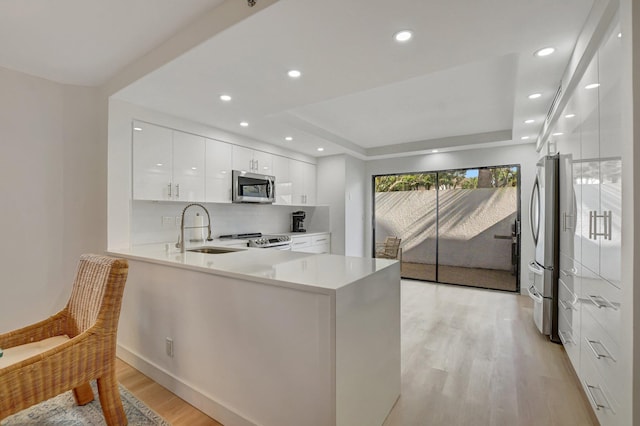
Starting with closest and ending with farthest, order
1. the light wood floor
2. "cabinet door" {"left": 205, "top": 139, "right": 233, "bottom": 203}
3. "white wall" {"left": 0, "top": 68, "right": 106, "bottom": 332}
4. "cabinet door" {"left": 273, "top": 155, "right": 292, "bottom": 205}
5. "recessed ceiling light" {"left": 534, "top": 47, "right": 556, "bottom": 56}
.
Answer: the light wood floor < "recessed ceiling light" {"left": 534, "top": 47, "right": 556, "bottom": 56} < "white wall" {"left": 0, "top": 68, "right": 106, "bottom": 332} < "cabinet door" {"left": 205, "top": 139, "right": 233, "bottom": 203} < "cabinet door" {"left": 273, "top": 155, "right": 292, "bottom": 205}

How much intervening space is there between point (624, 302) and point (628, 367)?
253 millimetres

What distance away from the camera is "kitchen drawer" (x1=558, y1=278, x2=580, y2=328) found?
206 cm

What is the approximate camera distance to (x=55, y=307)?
105 inches

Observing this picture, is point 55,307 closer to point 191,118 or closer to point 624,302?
point 191,118

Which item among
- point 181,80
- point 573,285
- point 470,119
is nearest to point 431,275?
point 470,119

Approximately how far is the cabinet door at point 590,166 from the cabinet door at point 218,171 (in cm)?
353

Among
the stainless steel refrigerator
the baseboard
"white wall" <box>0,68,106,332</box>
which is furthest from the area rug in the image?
the stainless steel refrigerator

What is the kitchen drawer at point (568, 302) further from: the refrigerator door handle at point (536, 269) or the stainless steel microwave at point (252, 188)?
the stainless steel microwave at point (252, 188)

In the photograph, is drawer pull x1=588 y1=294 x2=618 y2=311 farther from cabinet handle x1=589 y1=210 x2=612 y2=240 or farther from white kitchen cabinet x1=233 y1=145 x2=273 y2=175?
white kitchen cabinet x1=233 y1=145 x2=273 y2=175

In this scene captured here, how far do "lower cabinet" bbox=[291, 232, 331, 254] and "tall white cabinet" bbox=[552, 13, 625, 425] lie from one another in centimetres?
333

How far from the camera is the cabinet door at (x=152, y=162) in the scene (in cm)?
288

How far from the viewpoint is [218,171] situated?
3.75 m

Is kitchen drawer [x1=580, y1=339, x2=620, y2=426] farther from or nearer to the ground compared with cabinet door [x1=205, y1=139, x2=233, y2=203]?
nearer to the ground

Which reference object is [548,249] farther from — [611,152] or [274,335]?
[274,335]
